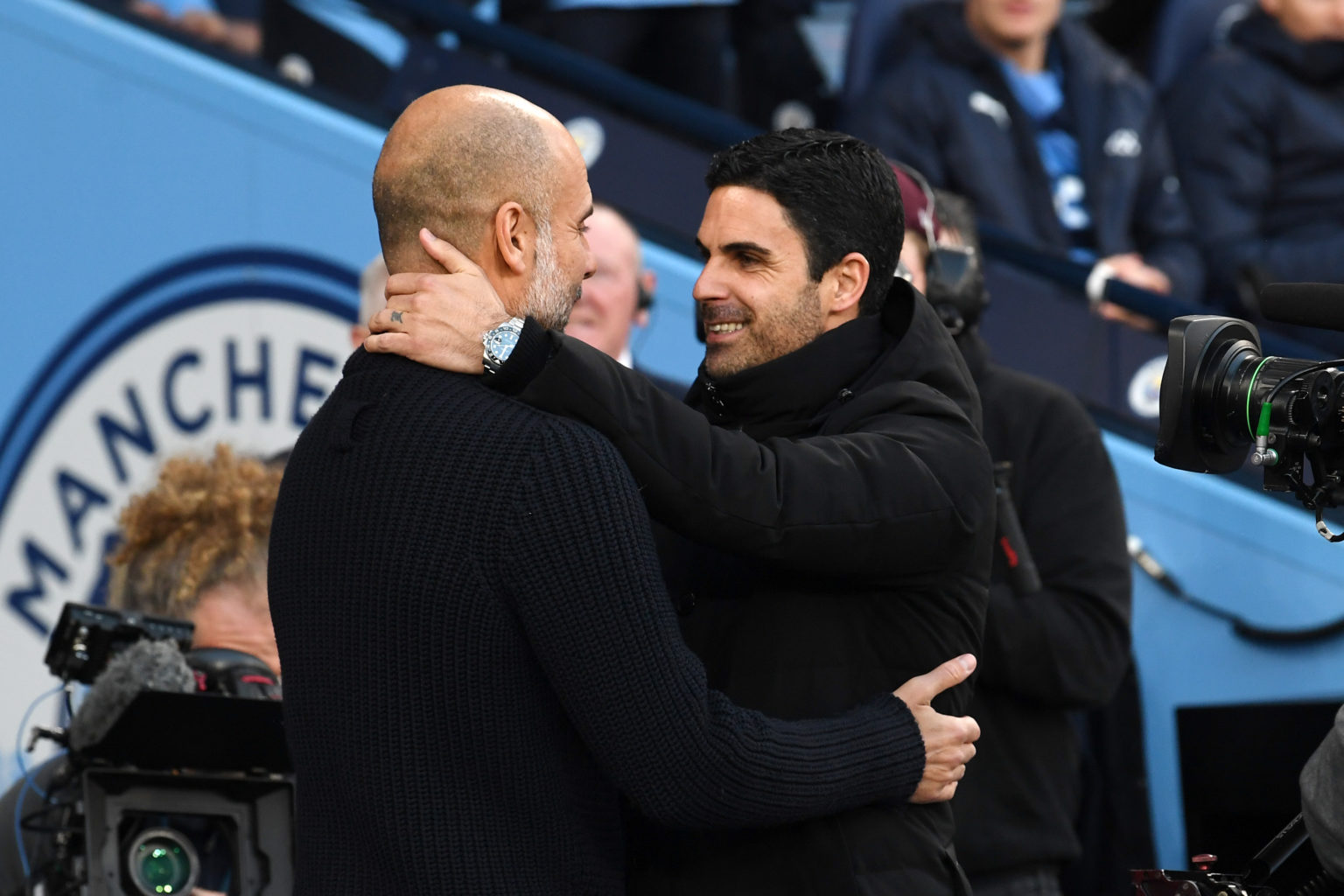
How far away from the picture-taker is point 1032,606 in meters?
2.83

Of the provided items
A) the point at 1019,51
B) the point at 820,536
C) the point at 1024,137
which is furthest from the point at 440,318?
the point at 1019,51

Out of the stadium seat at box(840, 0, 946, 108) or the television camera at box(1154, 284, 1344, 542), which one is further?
the stadium seat at box(840, 0, 946, 108)

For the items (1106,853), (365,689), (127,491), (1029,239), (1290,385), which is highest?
(1029,239)

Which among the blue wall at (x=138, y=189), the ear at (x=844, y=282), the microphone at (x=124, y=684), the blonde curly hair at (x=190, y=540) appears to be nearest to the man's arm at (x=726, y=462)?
the ear at (x=844, y=282)

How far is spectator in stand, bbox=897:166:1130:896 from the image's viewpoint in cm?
273

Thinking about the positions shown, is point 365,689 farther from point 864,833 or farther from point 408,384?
point 864,833

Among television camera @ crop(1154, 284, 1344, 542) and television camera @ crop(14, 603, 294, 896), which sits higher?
television camera @ crop(1154, 284, 1344, 542)

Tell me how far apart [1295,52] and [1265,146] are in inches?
12.0

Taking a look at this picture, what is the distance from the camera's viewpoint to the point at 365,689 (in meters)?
1.90

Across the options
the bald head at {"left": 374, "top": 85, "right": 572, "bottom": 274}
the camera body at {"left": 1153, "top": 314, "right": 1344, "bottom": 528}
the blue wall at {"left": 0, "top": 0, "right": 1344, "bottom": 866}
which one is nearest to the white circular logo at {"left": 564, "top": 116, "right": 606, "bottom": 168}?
the blue wall at {"left": 0, "top": 0, "right": 1344, "bottom": 866}

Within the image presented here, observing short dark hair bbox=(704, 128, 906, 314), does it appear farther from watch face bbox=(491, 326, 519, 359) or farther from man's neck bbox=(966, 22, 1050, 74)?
man's neck bbox=(966, 22, 1050, 74)

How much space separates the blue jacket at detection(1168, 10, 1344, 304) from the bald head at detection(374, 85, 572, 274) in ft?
11.9

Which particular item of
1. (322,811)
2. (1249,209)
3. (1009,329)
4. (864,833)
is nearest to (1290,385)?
(864,833)

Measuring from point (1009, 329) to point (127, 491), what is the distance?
7.42 ft
